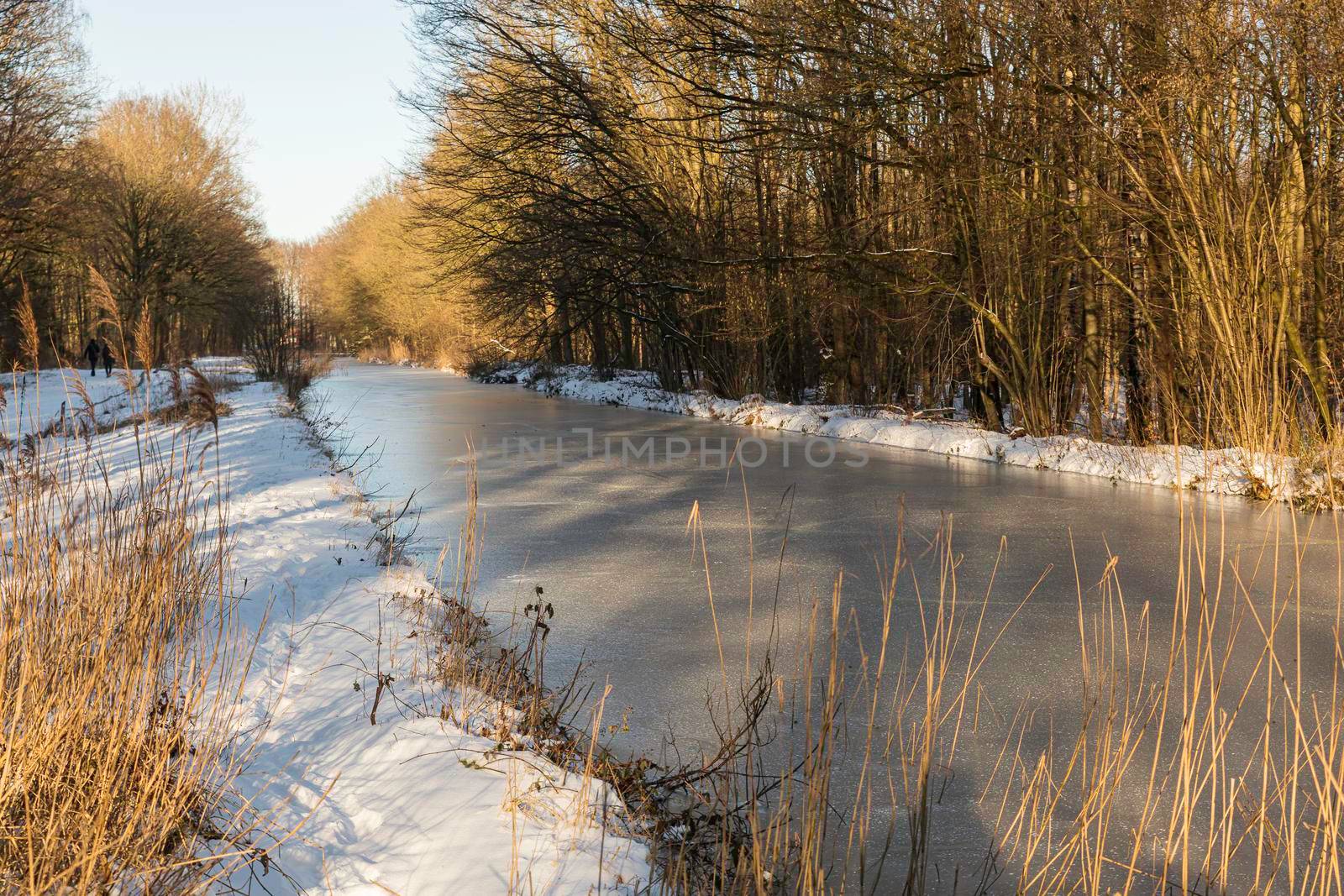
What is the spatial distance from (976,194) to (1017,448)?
336cm

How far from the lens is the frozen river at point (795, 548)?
5.07m

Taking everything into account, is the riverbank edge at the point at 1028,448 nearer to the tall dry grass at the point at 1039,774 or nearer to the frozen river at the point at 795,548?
the frozen river at the point at 795,548

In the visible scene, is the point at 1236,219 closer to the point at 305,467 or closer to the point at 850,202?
the point at 850,202

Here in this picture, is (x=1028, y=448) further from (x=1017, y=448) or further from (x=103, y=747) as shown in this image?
(x=103, y=747)

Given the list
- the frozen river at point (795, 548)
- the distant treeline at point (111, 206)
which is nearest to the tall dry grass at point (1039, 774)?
the frozen river at point (795, 548)

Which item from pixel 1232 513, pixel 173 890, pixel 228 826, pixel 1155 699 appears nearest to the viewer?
pixel 173 890

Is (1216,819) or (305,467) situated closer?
(1216,819)

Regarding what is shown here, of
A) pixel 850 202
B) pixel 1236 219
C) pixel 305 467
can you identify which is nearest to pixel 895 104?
pixel 1236 219

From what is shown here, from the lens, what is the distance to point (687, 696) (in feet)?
15.3

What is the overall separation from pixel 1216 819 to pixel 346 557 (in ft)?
15.9

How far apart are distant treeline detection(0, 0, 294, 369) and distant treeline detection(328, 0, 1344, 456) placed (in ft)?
27.0

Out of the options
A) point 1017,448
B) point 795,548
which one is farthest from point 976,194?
point 795,548

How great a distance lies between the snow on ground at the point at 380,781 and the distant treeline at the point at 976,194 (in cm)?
312

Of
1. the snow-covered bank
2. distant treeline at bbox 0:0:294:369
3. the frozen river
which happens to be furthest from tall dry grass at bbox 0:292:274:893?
distant treeline at bbox 0:0:294:369
